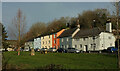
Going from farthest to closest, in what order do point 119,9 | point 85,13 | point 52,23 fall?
point 52,23 → point 85,13 → point 119,9

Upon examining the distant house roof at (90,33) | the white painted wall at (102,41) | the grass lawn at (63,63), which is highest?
the distant house roof at (90,33)

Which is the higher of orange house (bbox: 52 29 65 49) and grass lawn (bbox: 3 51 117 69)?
orange house (bbox: 52 29 65 49)

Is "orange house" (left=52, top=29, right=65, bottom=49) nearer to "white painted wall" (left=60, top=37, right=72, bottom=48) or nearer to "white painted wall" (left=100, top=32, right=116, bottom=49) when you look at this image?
"white painted wall" (left=60, top=37, right=72, bottom=48)

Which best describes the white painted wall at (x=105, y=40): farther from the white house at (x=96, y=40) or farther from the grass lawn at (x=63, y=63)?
the grass lawn at (x=63, y=63)

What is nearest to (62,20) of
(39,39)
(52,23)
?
(52,23)

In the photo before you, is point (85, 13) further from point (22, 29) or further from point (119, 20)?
point (119, 20)

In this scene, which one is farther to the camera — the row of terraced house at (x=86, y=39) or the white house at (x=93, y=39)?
the row of terraced house at (x=86, y=39)

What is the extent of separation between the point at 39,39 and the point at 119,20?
8041cm

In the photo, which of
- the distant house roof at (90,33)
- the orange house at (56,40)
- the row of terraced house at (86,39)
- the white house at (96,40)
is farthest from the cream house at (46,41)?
the white house at (96,40)

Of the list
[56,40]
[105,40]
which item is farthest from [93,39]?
[56,40]

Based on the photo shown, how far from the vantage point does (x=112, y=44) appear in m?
53.4

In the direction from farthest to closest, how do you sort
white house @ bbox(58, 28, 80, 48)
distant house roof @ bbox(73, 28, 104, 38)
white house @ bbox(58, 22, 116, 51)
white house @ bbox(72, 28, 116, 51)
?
white house @ bbox(58, 28, 80, 48), distant house roof @ bbox(73, 28, 104, 38), white house @ bbox(58, 22, 116, 51), white house @ bbox(72, 28, 116, 51)

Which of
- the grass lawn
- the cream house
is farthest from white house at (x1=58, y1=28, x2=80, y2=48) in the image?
the grass lawn

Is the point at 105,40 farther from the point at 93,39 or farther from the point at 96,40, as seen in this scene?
the point at 93,39
